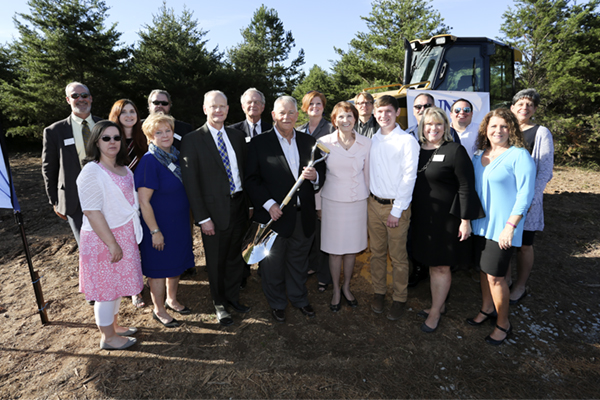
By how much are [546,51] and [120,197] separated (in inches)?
764

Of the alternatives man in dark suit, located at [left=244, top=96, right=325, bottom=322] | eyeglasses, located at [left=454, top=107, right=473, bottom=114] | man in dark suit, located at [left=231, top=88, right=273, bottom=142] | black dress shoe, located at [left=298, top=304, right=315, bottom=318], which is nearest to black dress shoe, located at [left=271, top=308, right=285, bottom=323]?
man in dark suit, located at [left=244, top=96, right=325, bottom=322]

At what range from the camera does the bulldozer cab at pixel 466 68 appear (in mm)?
5812

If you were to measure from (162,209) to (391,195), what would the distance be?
204 centimetres

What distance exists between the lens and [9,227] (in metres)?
6.21

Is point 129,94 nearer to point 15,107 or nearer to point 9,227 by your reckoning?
point 15,107

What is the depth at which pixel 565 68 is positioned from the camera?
46.4 ft

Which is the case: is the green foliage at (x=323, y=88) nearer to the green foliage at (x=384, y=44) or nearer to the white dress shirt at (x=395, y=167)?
the green foliage at (x=384, y=44)

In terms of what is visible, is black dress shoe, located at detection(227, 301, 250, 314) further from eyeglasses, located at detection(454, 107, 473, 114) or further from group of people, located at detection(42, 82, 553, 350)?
eyeglasses, located at detection(454, 107, 473, 114)

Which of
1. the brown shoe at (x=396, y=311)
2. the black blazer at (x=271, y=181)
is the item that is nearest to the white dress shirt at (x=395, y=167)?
the black blazer at (x=271, y=181)

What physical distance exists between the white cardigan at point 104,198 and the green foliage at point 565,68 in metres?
16.8

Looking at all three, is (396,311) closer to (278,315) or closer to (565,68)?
(278,315)

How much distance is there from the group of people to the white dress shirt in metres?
0.01

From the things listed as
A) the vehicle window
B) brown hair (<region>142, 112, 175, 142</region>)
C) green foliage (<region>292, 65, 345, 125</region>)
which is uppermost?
green foliage (<region>292, 65, 345, 125</region>)

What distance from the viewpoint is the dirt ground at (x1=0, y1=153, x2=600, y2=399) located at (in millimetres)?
2359
